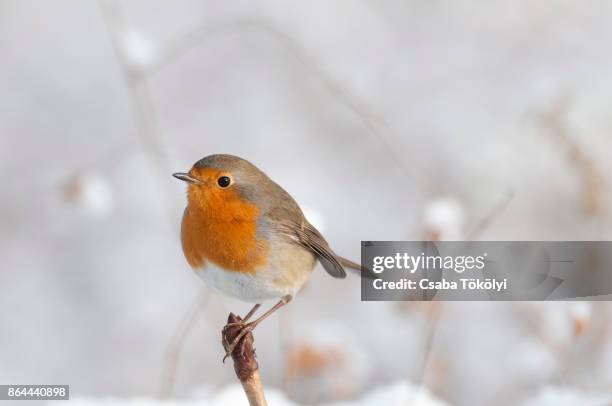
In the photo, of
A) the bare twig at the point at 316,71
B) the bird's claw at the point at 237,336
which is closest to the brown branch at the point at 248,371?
the bird's claw at the point at 237,336

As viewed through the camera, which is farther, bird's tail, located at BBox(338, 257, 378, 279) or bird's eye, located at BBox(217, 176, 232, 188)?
bird's tail, located at BBox(338, 257, 378, 279)

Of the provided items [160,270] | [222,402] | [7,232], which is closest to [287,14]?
[160,270]

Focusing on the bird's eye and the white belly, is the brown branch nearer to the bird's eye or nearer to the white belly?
the white belly

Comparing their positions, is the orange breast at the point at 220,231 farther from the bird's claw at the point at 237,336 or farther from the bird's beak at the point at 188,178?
the bird's claw at the point at 237,336

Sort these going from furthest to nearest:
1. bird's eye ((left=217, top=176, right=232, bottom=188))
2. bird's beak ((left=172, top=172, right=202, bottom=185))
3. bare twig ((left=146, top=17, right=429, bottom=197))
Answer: bare twig ((left=146, top=17, right=429, bottom=197)) < bird's eye ((left=217, top=176, right=232, bottom=188)) < bird's beak ((left=172, top=172, right=202, bottom=185))

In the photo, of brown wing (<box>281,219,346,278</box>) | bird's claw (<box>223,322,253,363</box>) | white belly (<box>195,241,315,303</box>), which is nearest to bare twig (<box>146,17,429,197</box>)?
brown wing (<box>281,219,346,278</box>)

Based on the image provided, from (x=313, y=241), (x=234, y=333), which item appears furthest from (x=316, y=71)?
(x=234, y=333)

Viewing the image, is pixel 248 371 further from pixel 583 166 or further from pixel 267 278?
pixel 583 166
